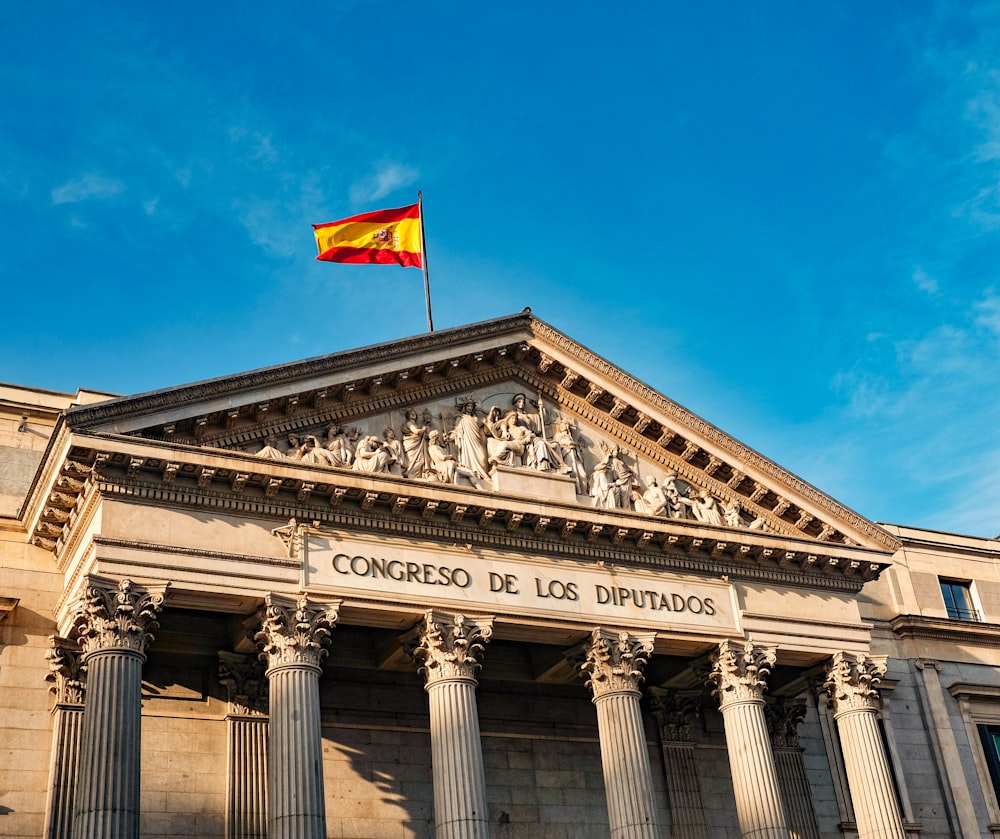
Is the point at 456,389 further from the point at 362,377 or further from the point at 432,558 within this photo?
the point at 432,558

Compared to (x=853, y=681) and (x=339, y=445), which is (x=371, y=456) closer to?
(x=339, y=445)

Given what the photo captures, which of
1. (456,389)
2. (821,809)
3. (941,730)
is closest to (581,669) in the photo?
(456,389)

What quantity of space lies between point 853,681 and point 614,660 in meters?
6.82

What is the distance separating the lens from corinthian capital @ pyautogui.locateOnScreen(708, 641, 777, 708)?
29.9m

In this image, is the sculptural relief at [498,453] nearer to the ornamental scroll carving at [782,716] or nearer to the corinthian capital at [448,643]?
the corinthian capital at [448,643]

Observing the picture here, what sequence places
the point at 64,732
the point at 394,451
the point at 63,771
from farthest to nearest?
the point at 394,451
the point at 64,732
the point at 63,771

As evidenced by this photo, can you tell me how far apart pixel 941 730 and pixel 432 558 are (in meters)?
17.7

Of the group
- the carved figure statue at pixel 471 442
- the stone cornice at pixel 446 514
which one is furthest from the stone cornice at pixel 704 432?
the carved figure statue at pixel 471 442

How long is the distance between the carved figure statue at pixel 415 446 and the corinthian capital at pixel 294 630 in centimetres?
401

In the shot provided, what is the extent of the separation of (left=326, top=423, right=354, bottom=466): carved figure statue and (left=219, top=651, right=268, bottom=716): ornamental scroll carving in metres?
4.64

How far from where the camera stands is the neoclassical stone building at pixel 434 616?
2473 cm

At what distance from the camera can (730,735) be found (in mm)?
29641

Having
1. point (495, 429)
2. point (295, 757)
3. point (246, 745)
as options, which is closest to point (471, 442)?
point (495, 429)

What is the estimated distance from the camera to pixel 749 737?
1157 inches
